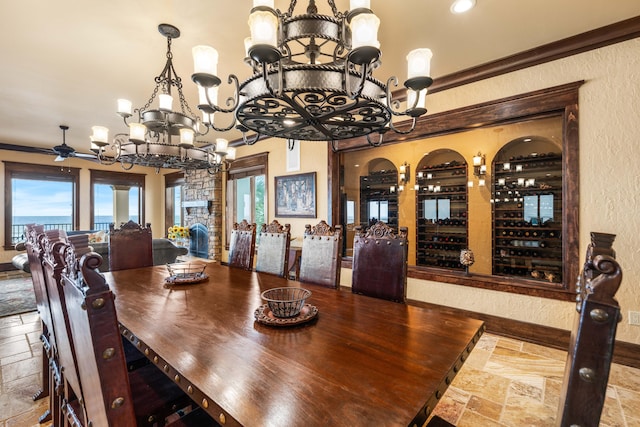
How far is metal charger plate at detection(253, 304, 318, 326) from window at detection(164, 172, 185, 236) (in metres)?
7.26

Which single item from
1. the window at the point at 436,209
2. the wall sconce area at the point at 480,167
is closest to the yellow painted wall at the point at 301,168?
the window at the point at 436,209

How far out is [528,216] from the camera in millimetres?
3629

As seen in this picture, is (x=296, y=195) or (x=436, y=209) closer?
(x=436, y=209)

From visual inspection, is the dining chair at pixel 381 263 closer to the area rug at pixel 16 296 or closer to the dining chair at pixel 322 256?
the dining chair at pixel 322 256

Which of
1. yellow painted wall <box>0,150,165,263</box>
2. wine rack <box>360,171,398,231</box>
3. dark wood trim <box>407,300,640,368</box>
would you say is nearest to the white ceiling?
wine rack <box>360,171,398,231</box>

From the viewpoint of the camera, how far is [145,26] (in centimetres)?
239

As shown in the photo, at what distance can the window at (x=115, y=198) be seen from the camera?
7.76 m

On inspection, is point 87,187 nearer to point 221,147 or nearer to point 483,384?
point 221,147

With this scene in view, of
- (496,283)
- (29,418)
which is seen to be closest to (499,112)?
(496,283)

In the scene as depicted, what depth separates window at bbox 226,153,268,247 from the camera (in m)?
5.72

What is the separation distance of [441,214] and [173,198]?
736 cm

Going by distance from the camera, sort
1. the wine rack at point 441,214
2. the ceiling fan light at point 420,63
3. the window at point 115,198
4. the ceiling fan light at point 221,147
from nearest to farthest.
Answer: the ceiling fan light at point 420,63 < the ceiling fan light at point 221,147 < the wine rack at point 441,214 < the window at point 115,198

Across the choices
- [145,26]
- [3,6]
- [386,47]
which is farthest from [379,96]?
[3,6]

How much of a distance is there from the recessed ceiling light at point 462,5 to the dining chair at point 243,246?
94.2 inches
